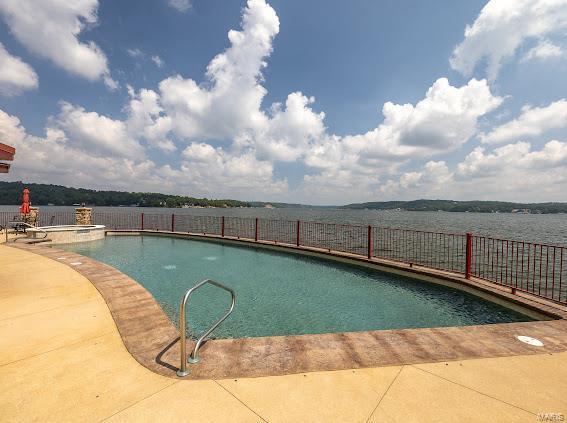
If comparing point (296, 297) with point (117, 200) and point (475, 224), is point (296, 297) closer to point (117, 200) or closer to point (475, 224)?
point (475, 224)

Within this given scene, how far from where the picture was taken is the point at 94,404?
263 centimetres

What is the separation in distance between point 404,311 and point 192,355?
17.1 ft

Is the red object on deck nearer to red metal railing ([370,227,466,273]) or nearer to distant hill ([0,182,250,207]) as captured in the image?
red metal railing ([370,227,466,273])

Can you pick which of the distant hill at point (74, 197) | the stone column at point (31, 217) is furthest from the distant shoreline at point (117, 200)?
the stone column at point (31, 217)

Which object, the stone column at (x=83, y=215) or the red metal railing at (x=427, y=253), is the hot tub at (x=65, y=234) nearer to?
the stone column at (x=83, y=215)

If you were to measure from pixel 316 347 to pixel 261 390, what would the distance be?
1.13 meters

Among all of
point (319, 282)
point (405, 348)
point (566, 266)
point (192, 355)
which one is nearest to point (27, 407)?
point (192, 355)

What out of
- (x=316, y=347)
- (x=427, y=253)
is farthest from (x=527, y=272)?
(x=427, y=253)

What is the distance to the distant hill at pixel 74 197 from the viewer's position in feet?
365

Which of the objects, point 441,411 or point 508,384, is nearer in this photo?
point 441,411

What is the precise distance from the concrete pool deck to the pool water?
216 centimetres

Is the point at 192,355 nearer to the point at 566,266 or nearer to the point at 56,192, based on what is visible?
the point at 566,266

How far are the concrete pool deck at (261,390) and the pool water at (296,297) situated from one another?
2164 mm

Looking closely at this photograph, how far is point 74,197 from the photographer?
118938mm
